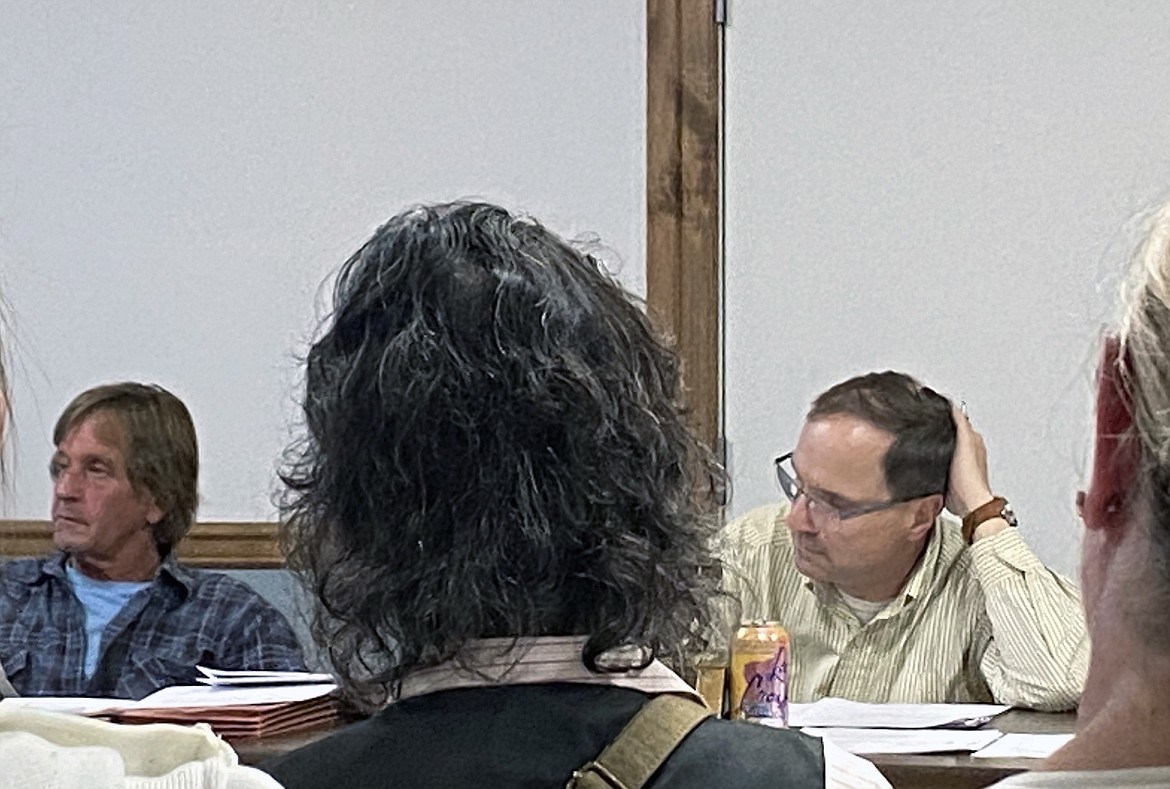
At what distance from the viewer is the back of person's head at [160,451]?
3.59m

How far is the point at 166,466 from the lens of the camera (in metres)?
3.61

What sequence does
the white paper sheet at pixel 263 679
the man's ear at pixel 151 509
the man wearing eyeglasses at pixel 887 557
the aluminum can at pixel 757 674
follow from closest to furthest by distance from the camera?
1. the aluminum can at pixel 757 674
2. the white paper sheet at pixel 263 679
3. the man wearing eyeglasses at pixel 887 557
4. the man's ear at pixel 151 509

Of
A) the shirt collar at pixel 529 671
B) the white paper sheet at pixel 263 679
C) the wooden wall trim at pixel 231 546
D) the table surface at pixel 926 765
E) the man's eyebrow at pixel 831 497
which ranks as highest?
the shirt collar at pixel 529 671

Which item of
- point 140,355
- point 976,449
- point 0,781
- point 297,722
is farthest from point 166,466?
point 0,781

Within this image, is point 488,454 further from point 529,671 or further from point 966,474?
point 966,474

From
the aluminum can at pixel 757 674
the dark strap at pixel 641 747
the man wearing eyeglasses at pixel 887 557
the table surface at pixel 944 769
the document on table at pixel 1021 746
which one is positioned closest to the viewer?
the dark strap at pixel 641 747

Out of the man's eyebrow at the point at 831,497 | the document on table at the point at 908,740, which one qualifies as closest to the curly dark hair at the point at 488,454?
→ the document on table at the point at 908,740

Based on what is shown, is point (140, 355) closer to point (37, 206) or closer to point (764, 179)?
point (37, 206)

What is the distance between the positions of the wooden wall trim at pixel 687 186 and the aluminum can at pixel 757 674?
5.49 ft

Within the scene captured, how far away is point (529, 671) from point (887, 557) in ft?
6.15

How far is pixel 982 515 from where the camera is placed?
312 cm

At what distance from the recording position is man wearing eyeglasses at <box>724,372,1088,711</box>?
10.0ft

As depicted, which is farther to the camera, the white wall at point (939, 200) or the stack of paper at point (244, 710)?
the white wall at point (939, 200)

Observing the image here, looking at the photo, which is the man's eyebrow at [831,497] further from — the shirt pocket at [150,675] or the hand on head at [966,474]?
the shirt pocket at [150,675]
